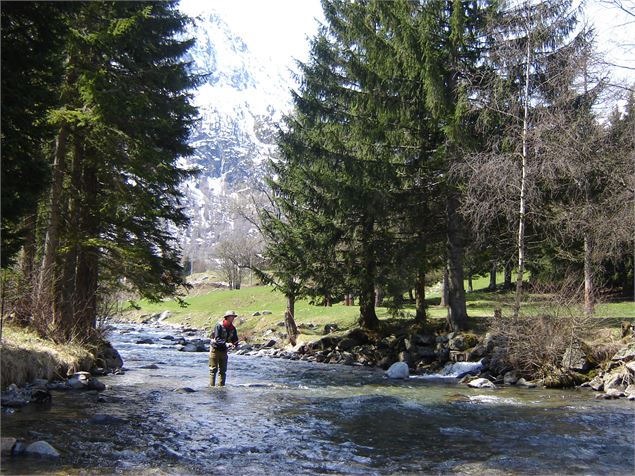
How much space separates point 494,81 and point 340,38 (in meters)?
9.14

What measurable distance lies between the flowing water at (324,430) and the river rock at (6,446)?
0.28 meters

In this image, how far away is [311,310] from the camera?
35.2 meters

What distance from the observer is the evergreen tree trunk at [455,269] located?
67.6 feet

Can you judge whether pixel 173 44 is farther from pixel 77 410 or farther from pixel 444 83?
pixel 77 410

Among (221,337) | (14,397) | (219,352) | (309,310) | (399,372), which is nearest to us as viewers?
(14,397)

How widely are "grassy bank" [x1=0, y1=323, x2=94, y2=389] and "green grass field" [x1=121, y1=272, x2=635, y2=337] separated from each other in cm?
1271

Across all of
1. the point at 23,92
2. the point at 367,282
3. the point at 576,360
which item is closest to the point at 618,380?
the point at 576,360

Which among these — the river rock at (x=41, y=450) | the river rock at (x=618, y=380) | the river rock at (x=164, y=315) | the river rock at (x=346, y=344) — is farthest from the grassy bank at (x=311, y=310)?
the river rock at (x=41, y=450)

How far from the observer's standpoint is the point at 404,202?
21703mm

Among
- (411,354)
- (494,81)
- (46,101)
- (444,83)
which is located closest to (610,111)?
(494,81)

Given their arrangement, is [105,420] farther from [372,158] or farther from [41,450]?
[372,158]

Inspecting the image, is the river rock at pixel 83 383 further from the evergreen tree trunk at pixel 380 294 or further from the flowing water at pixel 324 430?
the evergreen tree trunk at pixel 380 294

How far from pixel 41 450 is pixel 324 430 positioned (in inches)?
176

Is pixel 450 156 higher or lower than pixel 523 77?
lower
